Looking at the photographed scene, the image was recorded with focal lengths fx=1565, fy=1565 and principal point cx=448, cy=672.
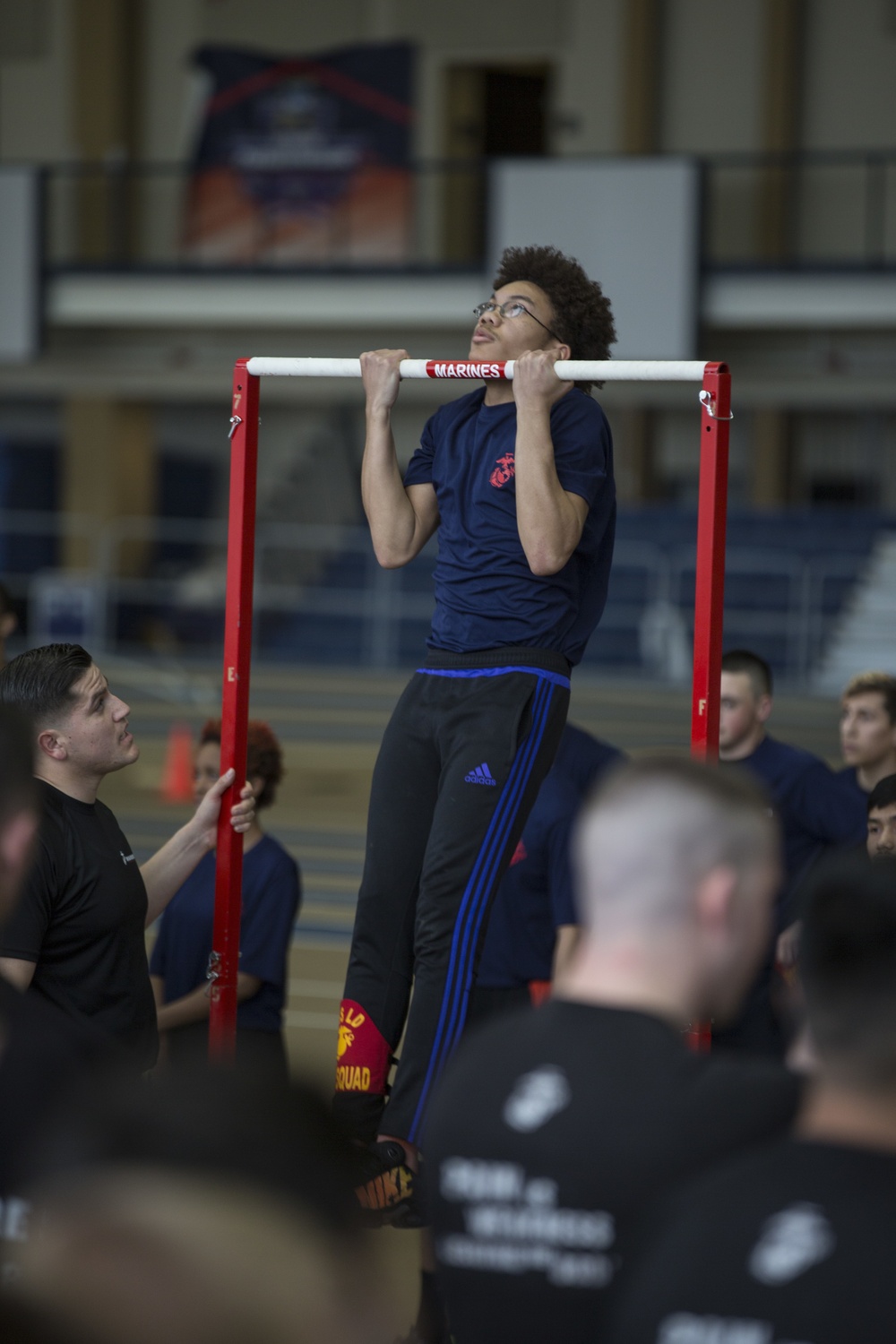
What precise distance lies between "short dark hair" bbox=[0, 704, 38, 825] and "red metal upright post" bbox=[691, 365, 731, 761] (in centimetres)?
154

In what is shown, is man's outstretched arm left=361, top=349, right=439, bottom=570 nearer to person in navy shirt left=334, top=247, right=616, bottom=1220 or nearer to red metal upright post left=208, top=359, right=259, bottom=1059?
person in navy shirt left=334, top=247, right=616, bottom=1220

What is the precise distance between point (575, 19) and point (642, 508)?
460 centimetres

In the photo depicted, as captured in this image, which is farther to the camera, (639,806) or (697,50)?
(697,50)

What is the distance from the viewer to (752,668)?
4.33 metres

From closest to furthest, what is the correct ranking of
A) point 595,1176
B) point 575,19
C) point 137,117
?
point 595,1176, point 575,19, point 137,117

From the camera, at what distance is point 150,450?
615 inches

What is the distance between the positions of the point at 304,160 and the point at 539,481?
39.8 ft

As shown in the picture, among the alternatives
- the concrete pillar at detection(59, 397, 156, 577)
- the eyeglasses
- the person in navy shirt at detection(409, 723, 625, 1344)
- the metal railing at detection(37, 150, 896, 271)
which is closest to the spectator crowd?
the eyeglasses

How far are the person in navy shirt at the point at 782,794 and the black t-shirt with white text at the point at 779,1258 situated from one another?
8.81 ft

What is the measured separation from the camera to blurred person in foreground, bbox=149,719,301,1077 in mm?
3904

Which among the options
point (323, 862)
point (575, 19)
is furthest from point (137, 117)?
point (323, 862)

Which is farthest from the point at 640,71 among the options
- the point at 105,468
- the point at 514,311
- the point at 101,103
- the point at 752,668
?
the point at 514,311

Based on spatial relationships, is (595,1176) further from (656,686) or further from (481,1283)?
(656,686)

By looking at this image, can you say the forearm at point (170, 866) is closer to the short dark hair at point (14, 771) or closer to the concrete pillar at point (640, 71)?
the short dark hair at point (14, 771)
